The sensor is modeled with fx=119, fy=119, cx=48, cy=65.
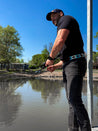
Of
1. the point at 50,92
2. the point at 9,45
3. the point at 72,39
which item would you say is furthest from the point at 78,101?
the point at 9,45

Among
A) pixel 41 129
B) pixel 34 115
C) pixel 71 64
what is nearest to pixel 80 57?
pixel 71 64

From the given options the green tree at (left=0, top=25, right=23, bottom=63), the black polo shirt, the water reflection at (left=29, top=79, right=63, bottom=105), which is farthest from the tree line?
the black polo shirt

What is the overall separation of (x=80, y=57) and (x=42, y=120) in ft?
5.97

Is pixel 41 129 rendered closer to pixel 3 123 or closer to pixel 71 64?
pixel 3 123

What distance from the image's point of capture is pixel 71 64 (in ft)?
5.24

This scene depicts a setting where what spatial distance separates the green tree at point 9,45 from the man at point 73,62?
2843 centimetres

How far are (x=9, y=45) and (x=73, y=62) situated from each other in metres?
31.0

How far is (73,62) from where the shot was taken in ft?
5.21

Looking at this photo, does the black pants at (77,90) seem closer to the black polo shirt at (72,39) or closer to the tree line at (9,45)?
the black polo shirt at (72,39)

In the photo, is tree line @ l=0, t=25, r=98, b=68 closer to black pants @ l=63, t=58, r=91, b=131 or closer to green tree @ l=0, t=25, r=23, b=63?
green tree @ l=0, t=25, r=23, b=63

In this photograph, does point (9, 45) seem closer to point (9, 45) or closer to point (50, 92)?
point (9, 45)

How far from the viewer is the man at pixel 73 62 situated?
151 cm

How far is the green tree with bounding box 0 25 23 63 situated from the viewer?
28.3 meters

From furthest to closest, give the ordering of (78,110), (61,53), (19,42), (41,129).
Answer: (19,42) → (41,129) → (61,53) → (78,110)
